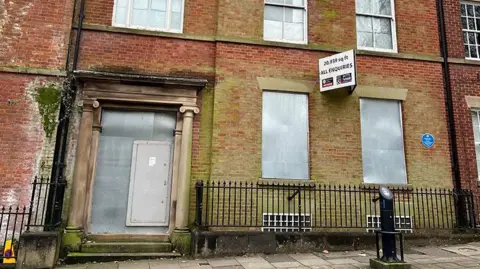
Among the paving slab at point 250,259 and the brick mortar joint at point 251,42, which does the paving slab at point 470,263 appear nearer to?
the paving slab at point 250,259

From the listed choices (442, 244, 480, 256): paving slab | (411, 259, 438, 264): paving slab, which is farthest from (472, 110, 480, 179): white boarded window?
(411, 259, 438, 264): paving slab

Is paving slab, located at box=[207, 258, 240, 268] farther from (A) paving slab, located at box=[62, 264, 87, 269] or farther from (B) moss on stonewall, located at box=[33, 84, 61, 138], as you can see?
(B) moss on stonewall, located at box=[33, 84, 61, 138]

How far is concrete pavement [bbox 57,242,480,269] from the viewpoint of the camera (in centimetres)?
598

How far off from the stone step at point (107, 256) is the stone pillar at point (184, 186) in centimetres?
40

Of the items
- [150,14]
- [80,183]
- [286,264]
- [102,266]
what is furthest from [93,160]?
[286,264]

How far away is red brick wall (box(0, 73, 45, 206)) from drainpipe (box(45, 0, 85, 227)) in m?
0.37

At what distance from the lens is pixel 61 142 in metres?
7.21

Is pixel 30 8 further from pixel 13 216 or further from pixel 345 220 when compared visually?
pixel 345 220

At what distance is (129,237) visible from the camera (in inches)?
280

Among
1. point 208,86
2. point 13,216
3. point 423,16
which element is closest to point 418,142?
point 423,16

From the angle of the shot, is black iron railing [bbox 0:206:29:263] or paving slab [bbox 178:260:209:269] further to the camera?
black iron railing [bbox 0:206:29:263]

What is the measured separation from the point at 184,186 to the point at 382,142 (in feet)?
16.2

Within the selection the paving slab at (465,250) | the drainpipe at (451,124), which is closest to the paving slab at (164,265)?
the paving slab at (465,250)

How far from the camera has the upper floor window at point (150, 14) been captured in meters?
8.18
